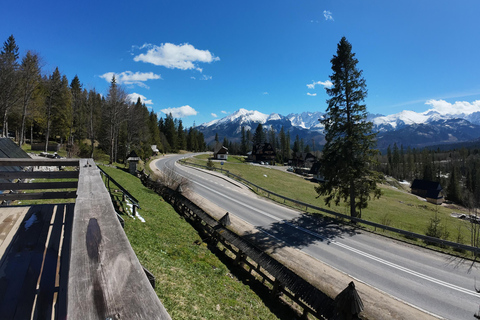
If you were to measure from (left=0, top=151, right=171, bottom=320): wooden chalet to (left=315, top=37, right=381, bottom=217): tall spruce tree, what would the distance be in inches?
785

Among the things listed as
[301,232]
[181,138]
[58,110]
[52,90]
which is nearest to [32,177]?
[301,232]

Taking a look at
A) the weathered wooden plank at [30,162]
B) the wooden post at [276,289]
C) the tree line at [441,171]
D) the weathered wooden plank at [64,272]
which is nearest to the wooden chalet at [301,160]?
the tree line at [441,171]

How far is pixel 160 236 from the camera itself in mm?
10273

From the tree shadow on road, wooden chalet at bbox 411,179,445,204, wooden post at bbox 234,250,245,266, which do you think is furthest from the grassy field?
wooden chalet at bbox 411,179,445,204

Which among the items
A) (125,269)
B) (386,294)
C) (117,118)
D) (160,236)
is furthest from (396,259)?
(117,118)

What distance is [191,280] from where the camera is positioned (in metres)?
7.13

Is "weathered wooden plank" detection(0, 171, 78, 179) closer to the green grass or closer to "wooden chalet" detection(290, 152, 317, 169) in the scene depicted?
the green grass

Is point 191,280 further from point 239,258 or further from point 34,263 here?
point 34,263

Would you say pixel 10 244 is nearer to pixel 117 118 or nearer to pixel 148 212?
pixel 148 212

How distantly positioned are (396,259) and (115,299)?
54.2ft

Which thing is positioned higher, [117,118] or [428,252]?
[117,118]

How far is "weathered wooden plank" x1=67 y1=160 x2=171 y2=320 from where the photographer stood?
4.12 ft

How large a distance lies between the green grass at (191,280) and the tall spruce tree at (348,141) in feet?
47.9

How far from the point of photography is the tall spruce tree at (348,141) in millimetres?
20031
